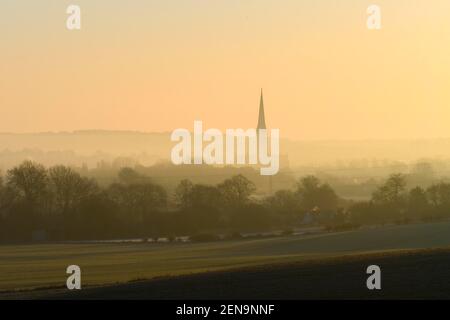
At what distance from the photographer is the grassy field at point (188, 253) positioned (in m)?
38.1

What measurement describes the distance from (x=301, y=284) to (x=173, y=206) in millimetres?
51228

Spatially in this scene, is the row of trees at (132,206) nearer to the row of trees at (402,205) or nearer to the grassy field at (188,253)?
the row of trees at (402,205)

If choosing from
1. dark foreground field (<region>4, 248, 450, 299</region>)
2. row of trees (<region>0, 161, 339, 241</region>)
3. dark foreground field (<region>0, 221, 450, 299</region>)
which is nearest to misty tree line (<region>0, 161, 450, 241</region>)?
row of trees (<region>0, 161, 339, 241</region>)

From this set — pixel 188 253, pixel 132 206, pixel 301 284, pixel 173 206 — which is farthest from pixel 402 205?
pixel 301 284

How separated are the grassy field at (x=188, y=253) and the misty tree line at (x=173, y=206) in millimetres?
7497

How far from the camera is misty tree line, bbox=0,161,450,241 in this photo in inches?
2699

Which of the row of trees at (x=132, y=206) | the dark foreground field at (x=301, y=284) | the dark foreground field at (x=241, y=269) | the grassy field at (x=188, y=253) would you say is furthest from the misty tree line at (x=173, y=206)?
the dark foreground field at (x=301, y=284)

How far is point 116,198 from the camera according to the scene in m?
74.4

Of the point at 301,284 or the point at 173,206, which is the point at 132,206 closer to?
the point at 173,206

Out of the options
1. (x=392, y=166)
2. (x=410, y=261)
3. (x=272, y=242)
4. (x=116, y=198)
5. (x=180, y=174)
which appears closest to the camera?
(x=410, y=261)

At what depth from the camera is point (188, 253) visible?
50.9 meters

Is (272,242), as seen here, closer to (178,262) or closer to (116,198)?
(178,262)
